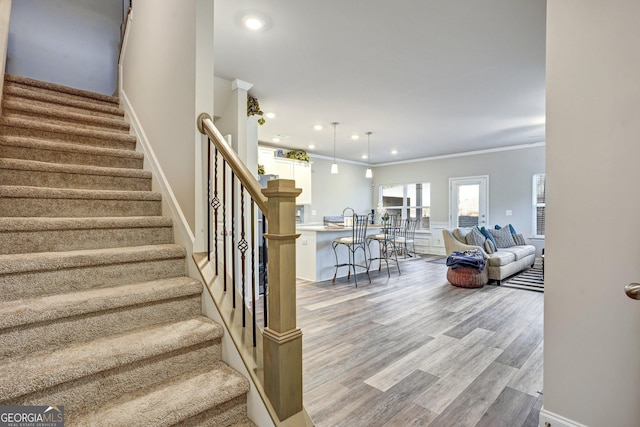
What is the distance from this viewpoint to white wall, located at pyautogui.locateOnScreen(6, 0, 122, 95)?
3.85 m

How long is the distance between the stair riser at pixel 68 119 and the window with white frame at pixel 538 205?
7870 mm

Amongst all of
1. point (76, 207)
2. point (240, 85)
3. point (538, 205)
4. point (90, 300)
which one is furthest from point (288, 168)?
point (538, 205)

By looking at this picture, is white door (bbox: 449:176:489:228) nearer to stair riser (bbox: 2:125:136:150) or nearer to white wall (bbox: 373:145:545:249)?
white wall (bbox: 373:145:545:249)

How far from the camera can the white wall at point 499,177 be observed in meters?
7.17

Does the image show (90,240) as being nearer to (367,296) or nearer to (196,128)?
(196,128)

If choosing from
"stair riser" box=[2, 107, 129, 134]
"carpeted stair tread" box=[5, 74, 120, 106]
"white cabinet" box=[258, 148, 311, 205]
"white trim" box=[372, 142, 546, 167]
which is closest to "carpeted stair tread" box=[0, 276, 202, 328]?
"stair riser" box=[2, 107, 129, 134]

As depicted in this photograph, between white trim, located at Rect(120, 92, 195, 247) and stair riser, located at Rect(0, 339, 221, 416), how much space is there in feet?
2.23

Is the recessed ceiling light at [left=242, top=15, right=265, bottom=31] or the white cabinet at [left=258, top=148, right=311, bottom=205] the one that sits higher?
the recessed ceiling light at [left=242, top=15, right=265, bottom=31]

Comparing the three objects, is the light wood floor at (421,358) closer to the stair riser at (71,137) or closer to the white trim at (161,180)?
the white trim at (161,180)

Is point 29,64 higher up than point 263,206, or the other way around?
point 29,64

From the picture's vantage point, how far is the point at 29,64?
3.89 metres

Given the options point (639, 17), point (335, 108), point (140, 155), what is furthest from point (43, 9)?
point (639, 17)

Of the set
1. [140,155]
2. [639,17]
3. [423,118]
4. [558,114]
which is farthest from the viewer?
[423,118]

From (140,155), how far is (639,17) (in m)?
3.28
